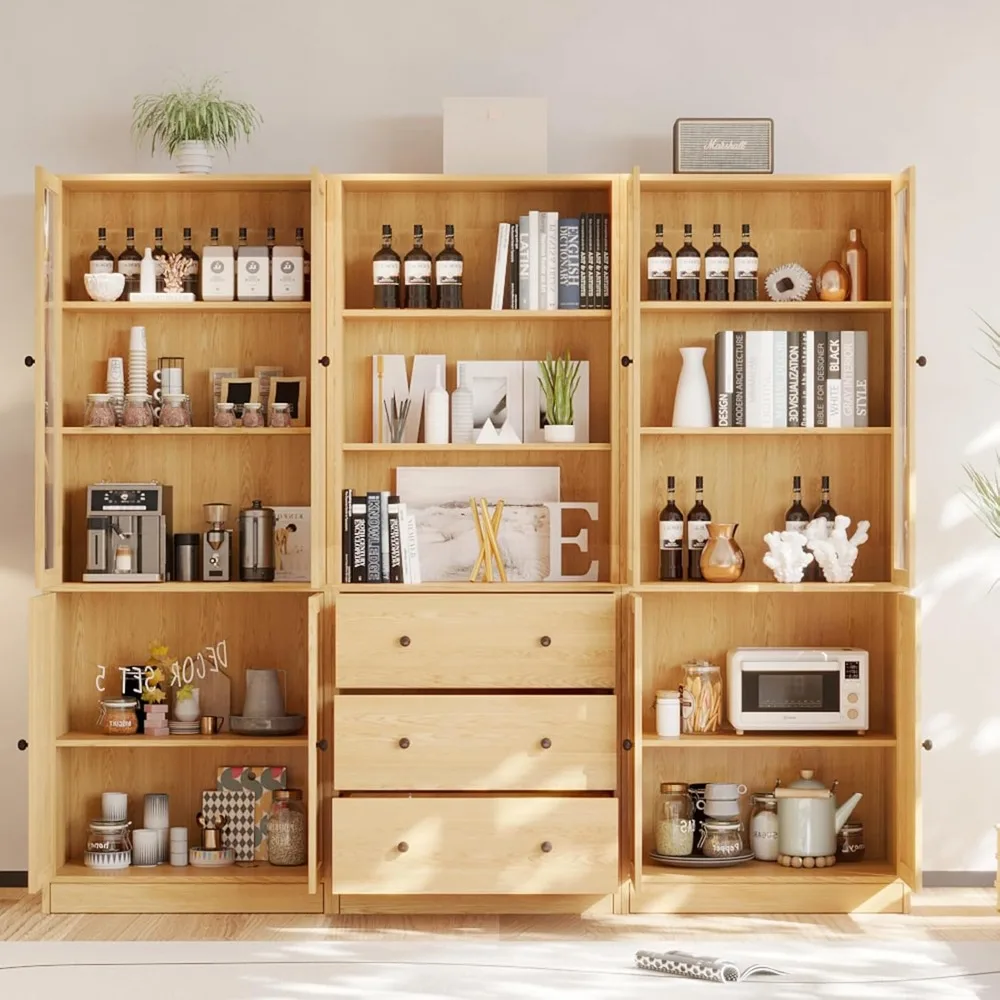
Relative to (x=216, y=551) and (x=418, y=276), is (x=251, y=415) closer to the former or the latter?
(x=216, y=551)

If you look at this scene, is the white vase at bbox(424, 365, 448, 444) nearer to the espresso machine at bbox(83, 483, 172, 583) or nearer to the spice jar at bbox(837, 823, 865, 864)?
the espresso machine at bbox(83, 483, 172, 583)

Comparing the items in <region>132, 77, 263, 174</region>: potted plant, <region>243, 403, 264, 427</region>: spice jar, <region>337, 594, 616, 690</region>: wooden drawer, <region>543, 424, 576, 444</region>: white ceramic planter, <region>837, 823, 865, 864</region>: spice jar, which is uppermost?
<region>132, 77, 263, 174</region>: potted plant

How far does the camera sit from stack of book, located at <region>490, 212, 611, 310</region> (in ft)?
13.4

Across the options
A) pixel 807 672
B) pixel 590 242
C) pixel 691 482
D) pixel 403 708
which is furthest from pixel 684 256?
pixel 403 708

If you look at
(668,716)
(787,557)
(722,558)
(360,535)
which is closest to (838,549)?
(787,557)

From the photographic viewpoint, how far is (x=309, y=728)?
3.94 meters

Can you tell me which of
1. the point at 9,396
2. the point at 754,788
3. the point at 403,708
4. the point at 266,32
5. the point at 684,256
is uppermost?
the point at 266,32

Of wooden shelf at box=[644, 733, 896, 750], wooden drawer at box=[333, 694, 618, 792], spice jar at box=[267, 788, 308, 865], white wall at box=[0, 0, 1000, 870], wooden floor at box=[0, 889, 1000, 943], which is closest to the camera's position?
wooden floor at box=[0, 889, 1000, 943]

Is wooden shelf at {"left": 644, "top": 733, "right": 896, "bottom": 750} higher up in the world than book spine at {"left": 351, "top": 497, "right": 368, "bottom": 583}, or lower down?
lower down

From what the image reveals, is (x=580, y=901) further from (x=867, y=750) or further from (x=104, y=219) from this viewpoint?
(x=104, y=219)

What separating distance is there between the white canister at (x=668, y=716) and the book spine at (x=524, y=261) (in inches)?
48.4

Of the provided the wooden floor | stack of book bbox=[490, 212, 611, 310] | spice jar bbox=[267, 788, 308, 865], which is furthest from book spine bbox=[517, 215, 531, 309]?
the wooden floor

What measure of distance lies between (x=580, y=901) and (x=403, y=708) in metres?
0.77

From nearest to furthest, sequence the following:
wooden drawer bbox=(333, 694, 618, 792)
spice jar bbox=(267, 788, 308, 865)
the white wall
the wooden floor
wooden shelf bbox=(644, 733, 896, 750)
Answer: the wooden floor
wooden drawer bbox=(333, 694, 618, 792)
wooden shelf bbox=(644, 733, 896, 750)
spice jar bbox=(267, 788, 308, 865)
the white wall
